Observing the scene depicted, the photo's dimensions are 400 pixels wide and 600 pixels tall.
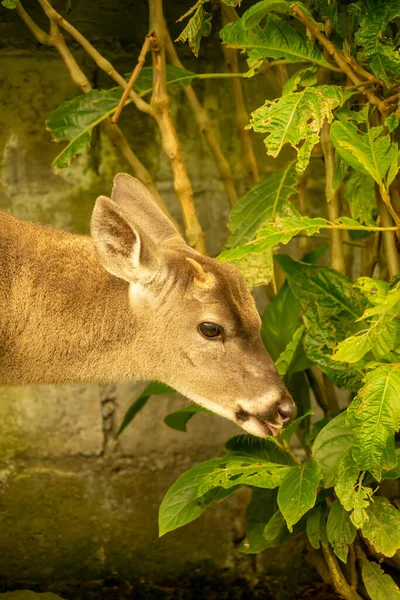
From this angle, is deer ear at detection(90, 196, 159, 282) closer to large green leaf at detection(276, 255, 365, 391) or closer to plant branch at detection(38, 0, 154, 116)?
large green leaf at detection(276, 255, 365, 391)

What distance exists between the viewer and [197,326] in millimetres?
3021

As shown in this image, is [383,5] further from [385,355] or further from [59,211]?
[59,211]

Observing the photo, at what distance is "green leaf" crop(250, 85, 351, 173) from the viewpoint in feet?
9.07

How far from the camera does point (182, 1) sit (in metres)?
4.23

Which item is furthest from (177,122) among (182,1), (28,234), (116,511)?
(116,511)

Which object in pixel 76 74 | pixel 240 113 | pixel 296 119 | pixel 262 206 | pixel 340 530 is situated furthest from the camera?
Answer: pixel 240 113

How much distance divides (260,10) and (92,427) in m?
2.17

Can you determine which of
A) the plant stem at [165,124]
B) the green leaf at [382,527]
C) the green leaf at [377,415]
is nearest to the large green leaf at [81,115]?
the plant stem at [165,124]

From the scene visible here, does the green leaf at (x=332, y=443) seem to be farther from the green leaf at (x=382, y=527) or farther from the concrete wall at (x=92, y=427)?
the concrete wall at (x=92, y=427)

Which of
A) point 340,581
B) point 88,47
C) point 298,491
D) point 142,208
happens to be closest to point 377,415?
point 298,491

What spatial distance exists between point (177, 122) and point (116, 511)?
1770 mm

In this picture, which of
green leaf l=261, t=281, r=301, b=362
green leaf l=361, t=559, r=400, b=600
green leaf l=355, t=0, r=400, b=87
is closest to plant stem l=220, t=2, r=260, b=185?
green leaf l=261, t=281, r=301, b=362

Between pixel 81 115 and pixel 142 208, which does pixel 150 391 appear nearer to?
pixel 142 208

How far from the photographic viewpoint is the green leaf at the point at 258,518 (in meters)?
3.49
